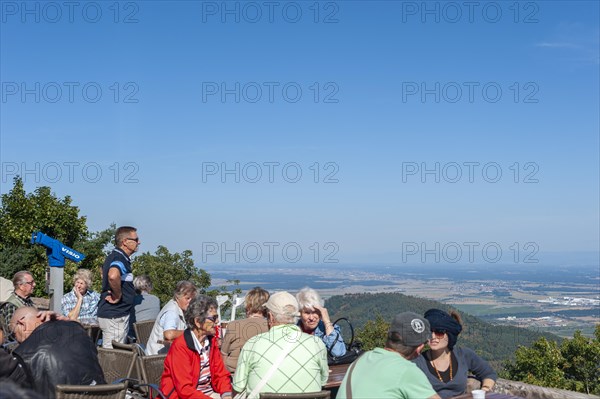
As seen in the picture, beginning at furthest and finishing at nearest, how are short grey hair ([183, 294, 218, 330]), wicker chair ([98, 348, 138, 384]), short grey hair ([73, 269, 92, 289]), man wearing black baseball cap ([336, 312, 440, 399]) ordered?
short grey hair ([73, 269, 92, 289]) → wicker chair ([98, 348, 138, 384]) → short grey hair ([183, 294, 218, 330]) → man wearing black baseball cap ([336, 312, 440, 399])


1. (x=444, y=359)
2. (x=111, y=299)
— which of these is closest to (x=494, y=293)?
(x=111, y=299)

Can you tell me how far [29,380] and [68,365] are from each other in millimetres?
226

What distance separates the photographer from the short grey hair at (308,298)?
5098mm

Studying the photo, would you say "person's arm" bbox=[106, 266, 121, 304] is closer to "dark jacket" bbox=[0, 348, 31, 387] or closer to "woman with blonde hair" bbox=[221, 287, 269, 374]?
"woman with blonde hair" bbox=[221, 287, 269, 374]

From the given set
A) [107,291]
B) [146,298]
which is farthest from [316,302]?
[146,298]

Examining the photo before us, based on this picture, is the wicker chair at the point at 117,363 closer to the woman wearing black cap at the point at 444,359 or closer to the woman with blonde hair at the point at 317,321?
the woman with blonde hair at the point at 317,321

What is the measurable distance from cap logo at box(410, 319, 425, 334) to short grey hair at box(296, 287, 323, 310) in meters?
1.85

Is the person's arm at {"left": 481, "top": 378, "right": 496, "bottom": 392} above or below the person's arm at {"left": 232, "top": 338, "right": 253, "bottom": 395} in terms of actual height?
below

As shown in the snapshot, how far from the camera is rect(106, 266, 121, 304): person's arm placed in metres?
6.34

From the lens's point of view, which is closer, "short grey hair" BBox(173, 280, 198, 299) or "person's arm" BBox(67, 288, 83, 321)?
"short grey hair" BBox(173, 280, 198, 299)

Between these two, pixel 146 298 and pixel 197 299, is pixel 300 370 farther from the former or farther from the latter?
pixel 146 298

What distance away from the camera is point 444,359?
14.0 feet

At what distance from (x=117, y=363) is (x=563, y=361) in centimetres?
1550

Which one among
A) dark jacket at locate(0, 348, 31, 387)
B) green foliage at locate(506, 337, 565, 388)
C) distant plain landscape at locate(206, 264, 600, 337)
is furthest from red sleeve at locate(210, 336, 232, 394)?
distant plain landscape at locate(206, 264, 600, 337)
